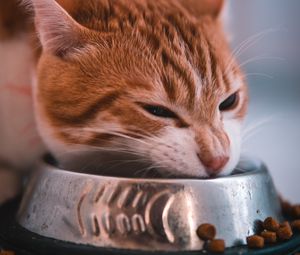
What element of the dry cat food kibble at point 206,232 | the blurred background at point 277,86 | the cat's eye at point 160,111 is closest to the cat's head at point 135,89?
the cat's eye at point 160,111

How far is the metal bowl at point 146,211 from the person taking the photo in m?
0.88

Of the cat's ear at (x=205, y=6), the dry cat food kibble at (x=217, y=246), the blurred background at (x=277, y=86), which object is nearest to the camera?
the dry cat food kibble at (x=217, y=246)

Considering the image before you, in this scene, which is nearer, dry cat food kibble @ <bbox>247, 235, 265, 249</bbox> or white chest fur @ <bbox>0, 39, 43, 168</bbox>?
dry cat food kibble @ <bbox>247, 235, 265, 249</bbox>

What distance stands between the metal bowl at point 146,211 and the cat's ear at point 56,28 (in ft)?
0.83

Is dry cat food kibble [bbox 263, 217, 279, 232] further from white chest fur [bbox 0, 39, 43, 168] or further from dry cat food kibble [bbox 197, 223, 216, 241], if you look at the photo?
white chest fur [bbox 0, 39, 43, 168]

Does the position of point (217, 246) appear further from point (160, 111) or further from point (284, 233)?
point (160, 111)

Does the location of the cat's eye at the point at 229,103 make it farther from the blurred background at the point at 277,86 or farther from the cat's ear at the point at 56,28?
the blurred background at the point at 277,86

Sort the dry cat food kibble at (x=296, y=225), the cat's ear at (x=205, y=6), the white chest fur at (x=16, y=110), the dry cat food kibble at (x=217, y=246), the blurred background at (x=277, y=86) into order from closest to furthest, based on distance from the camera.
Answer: the dry cat food kibble at (x=217, y=246) → the dry cat food kibble at (x=296, y=225) → the cat's ear at (x=205, y=6) → the white chest fur at (x=16, y=110) → the blurred background at (x=277, y=86)

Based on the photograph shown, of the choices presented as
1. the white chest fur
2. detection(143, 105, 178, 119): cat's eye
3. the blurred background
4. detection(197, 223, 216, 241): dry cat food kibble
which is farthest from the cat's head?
the blurred background

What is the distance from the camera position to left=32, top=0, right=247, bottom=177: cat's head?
94 cm

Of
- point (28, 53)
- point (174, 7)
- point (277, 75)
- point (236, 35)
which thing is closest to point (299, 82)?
point (277, 75)

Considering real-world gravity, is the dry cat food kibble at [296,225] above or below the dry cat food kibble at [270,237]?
above

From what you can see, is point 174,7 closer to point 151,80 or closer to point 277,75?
point 151,80

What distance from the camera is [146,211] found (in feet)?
2.91
